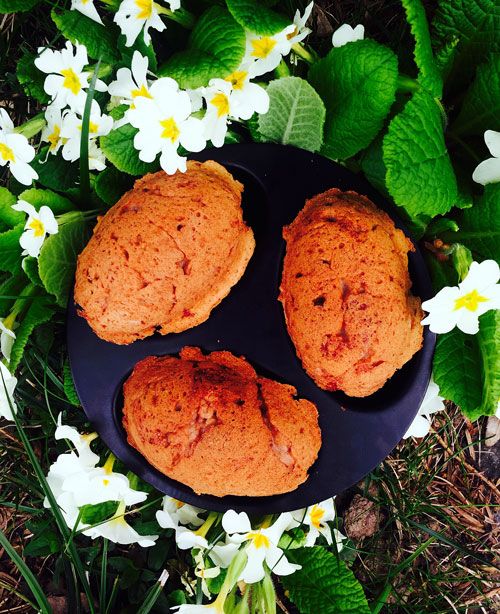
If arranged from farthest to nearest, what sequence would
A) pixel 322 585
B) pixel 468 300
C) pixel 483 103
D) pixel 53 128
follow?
pixel 322 585
pixel 53 128
pixel 483 103
pixel 468 300

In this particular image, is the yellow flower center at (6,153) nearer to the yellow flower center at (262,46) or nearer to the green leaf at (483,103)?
the yellow flower center at (262,46)

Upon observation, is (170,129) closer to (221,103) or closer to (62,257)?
(221,103)

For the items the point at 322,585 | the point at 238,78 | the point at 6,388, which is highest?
the point at 238,78

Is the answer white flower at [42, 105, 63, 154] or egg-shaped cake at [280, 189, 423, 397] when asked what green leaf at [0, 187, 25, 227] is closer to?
white flower at [42, 105, 63, 154]

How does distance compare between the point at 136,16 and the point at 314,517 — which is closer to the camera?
the point at 136,16

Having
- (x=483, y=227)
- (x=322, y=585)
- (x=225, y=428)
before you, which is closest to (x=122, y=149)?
(x=225, y=428)

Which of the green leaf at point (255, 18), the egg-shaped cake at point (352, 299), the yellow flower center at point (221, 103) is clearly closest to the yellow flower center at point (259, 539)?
the egg-shaped cake at point (352, 299)
